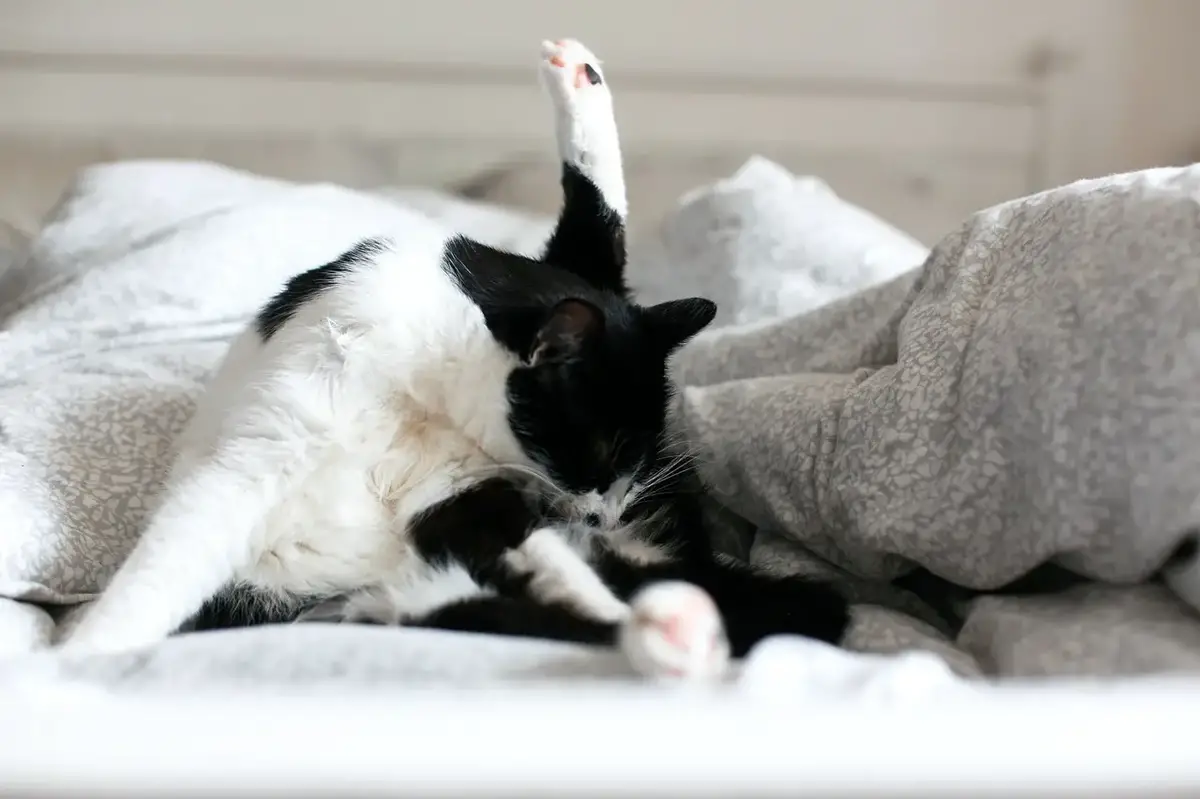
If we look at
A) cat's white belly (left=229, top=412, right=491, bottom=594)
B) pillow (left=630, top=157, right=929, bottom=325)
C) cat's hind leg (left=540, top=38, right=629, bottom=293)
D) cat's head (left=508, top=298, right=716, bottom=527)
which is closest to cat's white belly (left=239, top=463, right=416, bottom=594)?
cat's white belly (left=229, top=412, right=491, bottom=594)

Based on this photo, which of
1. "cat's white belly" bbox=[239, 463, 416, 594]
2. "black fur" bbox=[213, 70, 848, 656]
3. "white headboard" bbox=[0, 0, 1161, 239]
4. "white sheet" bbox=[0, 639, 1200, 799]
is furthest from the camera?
"white headboard" bbox=[0, 0, 1161, 239]

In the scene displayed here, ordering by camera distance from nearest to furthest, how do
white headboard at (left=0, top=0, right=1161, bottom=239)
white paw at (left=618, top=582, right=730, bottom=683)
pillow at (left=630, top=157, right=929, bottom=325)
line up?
1. white paw at (left=618, top=582, right=730, bottom=683)
2. pillow at (left=630, top=157, right=929, bottom=325)
3. white headboard at (left=0, top=0, right=1161, bottom=239)

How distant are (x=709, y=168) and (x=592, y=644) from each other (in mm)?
1823

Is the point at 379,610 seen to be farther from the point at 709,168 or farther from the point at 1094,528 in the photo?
the point at 709,168

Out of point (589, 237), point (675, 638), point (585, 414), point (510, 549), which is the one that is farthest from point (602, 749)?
point (589, 237)

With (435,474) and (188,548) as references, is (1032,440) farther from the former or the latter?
(188,548)

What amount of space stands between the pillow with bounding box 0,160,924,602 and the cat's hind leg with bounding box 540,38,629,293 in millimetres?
401

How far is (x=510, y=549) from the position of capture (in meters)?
0.85

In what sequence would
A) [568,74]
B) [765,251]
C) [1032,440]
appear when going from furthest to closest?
1. [765,251]
2. [568,74]
3. [1032,440]

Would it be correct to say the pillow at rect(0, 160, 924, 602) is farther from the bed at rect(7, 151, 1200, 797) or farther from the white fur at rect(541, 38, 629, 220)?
the white fur at rect(541, 38, 629, 220)

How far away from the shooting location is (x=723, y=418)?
1.07 meters

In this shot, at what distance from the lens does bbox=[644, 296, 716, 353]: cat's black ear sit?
39.6 inches

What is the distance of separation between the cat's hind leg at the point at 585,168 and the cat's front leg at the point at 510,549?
0.35 metres

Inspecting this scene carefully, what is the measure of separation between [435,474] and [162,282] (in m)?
0.68
